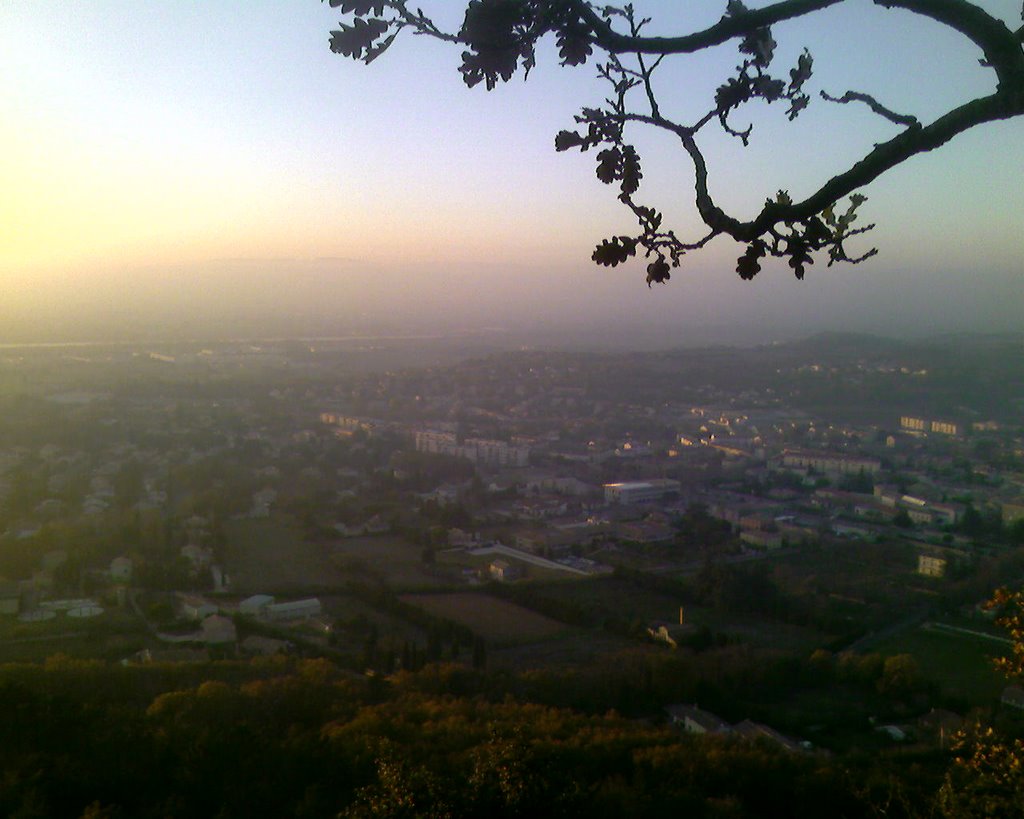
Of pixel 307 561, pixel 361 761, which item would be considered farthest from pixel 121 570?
pixel 361 761

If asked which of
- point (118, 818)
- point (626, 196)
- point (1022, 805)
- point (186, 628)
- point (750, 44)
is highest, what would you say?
point (750, 44)

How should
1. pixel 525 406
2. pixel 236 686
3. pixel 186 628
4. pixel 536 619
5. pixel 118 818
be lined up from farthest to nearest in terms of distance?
pixel 525 406, pixel 536 619, pixel 186 628, pixel 236 686, pixel 118 818

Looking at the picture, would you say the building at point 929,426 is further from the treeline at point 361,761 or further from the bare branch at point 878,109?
the bare branch at point 878,109

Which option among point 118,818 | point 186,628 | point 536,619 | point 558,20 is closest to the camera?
point 558,20

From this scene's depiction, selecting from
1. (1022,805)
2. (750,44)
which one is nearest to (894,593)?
(1022,805)

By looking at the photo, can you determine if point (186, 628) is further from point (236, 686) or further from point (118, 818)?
point (118, 818)
